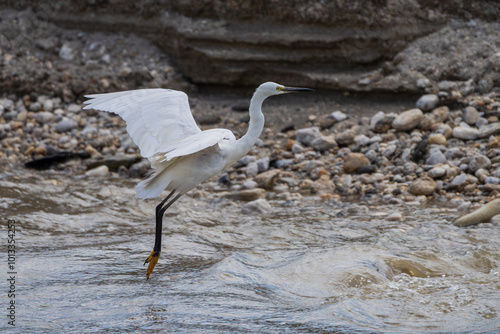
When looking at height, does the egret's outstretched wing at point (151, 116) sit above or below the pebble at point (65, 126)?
above

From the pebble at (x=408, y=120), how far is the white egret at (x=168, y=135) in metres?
3.00

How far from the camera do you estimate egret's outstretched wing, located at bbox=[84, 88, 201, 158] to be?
450 cm

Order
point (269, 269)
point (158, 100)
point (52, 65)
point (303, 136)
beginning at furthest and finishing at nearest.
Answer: point (52, 65), point (303, 136), point (158, 100), point (269, 269)

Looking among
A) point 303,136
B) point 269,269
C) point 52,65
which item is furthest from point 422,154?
point 52,65

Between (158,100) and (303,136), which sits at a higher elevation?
(158,100)

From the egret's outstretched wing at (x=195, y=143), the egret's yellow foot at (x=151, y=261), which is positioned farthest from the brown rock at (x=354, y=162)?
the egret's yellow foot at (x=151, y=261)

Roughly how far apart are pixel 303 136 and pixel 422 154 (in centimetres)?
156

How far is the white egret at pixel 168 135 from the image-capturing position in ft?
14.8

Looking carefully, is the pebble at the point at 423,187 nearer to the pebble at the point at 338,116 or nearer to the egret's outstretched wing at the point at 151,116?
the pebble at the point at 338,116

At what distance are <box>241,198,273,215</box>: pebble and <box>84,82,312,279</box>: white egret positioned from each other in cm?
148

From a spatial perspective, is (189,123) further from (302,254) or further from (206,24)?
(206,24)

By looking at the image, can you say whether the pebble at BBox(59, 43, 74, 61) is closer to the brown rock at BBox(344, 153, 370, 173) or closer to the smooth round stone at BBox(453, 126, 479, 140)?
the brown rock at BBox(344, 153, 370, 173)

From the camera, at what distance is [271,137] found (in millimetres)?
8289

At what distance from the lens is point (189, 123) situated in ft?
15.5
